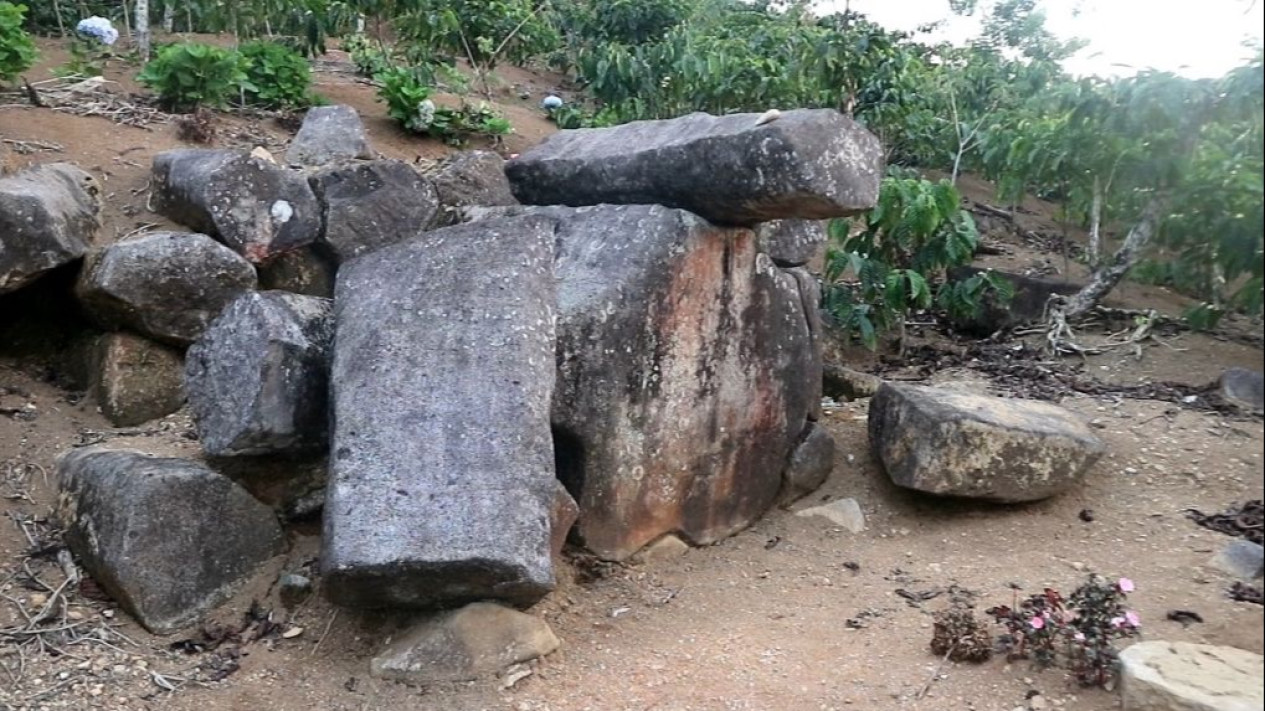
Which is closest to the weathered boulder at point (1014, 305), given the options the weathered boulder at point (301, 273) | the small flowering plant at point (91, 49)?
the weathered boulder at point (301, 273)

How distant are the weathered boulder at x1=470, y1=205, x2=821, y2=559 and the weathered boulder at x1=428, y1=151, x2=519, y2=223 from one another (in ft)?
2.20

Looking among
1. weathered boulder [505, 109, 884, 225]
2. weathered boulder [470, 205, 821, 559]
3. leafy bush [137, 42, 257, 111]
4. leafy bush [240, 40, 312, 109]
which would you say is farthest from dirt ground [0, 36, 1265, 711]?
leafy bush [240, 40, 312, 109]

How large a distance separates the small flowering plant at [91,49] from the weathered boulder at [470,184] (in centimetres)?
292

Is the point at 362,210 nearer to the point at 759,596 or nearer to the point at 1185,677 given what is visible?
the point at 759,596

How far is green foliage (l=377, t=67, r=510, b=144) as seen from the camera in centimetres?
707

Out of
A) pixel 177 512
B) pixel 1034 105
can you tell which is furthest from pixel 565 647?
pixel 1034 105

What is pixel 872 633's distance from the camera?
12.0 ft

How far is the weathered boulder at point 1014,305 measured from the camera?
15.7ft

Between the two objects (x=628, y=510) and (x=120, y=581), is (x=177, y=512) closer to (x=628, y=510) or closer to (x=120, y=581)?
(x=120, y=581)

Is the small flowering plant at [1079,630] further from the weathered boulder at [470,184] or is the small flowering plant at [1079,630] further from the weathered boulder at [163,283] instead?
the weathered boulder at [163,283]

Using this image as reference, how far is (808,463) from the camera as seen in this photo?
184 inches

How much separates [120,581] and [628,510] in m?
1.70

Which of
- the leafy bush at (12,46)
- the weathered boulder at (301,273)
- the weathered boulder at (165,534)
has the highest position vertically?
the leafy bush at (12,46)

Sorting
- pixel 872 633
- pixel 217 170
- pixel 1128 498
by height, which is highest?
pixel 217 170
